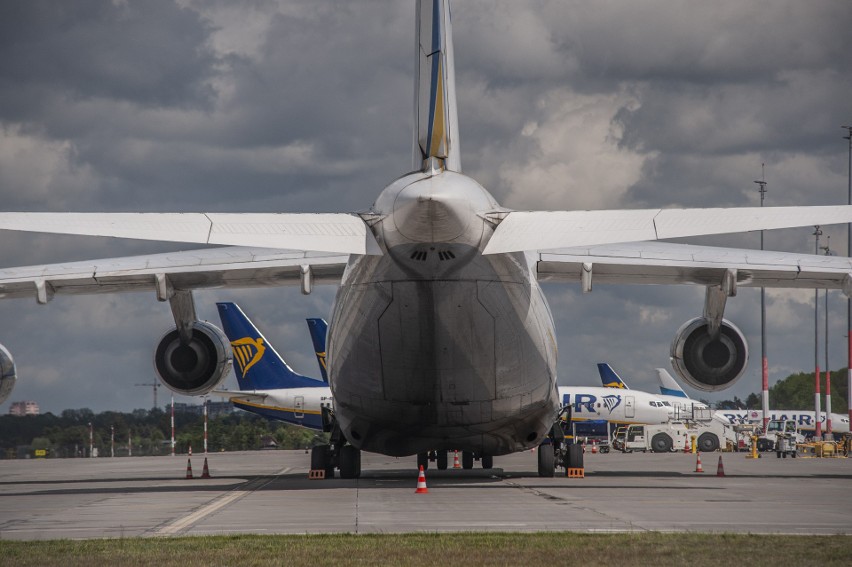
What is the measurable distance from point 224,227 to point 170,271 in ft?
22.2

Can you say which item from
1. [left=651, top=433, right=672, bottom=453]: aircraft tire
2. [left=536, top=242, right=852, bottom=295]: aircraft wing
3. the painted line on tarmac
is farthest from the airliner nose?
[left=651, top=433, right=672, bottom=453]: aircraft tire

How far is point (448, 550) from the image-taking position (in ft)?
31.6

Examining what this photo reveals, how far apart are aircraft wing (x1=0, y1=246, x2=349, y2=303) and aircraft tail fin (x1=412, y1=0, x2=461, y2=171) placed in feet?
12.9

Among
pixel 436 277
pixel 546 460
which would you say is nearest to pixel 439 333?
pixel 436 277

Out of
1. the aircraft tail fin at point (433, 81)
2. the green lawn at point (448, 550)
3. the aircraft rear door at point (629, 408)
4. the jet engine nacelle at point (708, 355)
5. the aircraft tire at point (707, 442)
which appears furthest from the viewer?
the aircraft rear door at point (629, 408)

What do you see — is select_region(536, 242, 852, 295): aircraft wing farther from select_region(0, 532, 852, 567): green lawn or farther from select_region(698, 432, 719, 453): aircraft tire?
select_region(698, 432, 719, 453): aircraft tire

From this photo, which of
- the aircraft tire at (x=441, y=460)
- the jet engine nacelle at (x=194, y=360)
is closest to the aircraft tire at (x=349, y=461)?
the jet engine nacelle at (x=194, y=360)

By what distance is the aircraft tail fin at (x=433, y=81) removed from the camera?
47.8 ft

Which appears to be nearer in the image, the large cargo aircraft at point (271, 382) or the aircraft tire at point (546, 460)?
the aircraft tire at point (546, 460)

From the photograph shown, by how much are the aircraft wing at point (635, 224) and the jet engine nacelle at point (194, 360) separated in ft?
29.3

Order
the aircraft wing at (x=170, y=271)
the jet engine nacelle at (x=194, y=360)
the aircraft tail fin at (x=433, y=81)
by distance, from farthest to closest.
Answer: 1. the jet engine nacelle at (x=194, y=360)
2. the aircraft wing at (x=170, y=271)
3. the aircraft tail fin at (x=433, y=81)

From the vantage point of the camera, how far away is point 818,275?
1942cm

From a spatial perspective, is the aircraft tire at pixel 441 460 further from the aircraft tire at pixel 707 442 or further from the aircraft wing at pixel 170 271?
the aircraft tire at pixel 707 442

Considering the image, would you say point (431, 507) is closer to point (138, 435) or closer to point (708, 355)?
point (708, 355)
